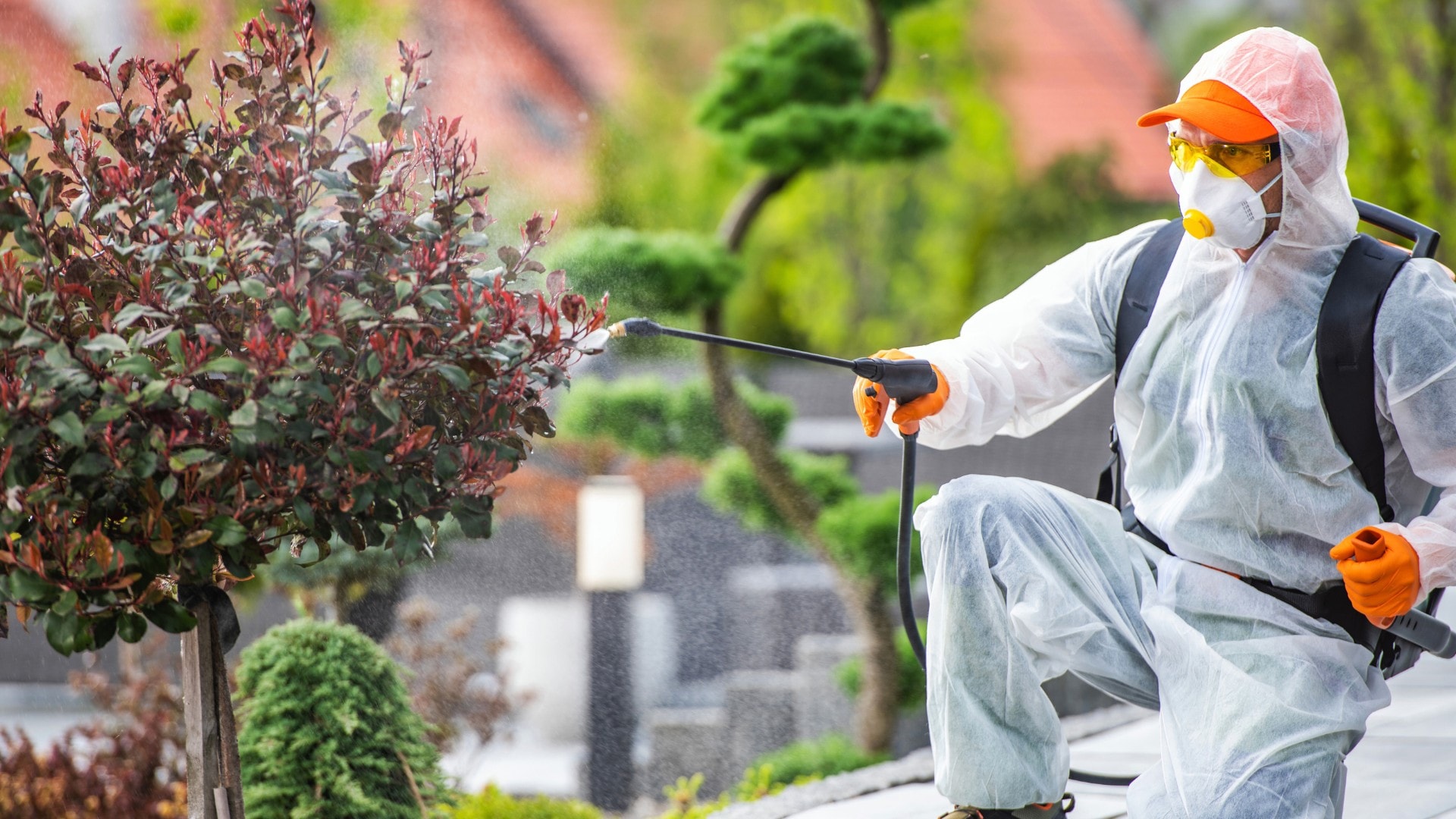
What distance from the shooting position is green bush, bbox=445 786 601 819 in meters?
2.54

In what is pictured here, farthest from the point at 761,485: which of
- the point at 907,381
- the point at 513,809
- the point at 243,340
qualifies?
the point at 243,340

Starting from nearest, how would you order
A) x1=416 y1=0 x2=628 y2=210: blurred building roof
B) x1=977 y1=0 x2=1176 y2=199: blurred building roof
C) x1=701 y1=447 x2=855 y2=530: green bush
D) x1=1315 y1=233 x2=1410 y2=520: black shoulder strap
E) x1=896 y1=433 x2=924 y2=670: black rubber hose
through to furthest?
1. x1=1315 y1=233 x2=1410 y2=520: black shoulder strap
2. x1=896 y1=433 x2=924 y2=670: black rubber hose
3. x1=701 y1=447 x2=855 y2=530: green bush
4. x1=416 y1=0 x2=628 y2=210: blurred building roof
5. x1=977 y1=0 x2=1176 y2=199: blurred building roof

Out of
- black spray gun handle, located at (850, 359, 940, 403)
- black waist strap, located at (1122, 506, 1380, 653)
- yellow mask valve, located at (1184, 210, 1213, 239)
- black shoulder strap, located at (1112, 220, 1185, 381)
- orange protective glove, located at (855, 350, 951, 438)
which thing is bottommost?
black waist strap, located at (1122, 506, 1380, 653)

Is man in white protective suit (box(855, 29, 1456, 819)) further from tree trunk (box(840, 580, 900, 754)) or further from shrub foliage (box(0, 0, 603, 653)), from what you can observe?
tree trunk (box(840, 580, 900, 754))

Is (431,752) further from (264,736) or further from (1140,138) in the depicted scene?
(1140,138)

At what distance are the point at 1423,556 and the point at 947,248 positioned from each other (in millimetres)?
6582

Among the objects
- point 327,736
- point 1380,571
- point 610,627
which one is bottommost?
point 610,627

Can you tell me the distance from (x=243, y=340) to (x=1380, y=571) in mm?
1167

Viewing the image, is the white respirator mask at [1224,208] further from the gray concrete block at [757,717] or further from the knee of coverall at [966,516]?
the gray concrete block at [757,717]

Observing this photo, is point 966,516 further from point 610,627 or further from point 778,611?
point 778,611

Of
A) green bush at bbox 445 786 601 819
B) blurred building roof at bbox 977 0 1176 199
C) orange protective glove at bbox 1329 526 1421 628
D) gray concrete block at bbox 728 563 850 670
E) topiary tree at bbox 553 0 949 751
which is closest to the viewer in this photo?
orange protective glove at bbox 1329 526 1421 628

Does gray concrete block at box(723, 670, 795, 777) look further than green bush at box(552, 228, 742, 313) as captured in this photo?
Yes

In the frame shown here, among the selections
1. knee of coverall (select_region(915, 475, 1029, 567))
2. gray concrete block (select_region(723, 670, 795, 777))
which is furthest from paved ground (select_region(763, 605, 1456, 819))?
gray concrete block (select_region(723, 670, 795, 777))

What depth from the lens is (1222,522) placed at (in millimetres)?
1588
